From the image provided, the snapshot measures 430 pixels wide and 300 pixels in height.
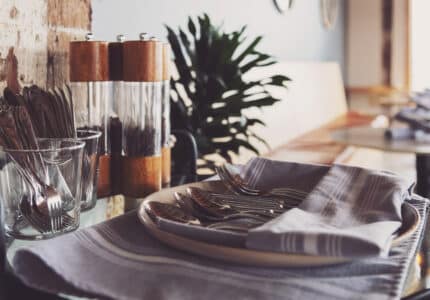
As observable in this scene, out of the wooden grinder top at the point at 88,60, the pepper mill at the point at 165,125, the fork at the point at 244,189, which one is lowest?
the fork at the point at 244,189

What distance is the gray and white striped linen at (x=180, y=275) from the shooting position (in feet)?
2.03

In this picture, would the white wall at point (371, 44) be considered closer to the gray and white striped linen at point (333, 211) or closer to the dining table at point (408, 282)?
the gray and white striped linen at point (333, 211)

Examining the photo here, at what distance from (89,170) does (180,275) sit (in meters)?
0.37

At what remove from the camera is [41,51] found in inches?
54.1

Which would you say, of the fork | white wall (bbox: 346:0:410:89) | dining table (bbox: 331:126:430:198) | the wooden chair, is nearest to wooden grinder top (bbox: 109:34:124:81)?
the fork

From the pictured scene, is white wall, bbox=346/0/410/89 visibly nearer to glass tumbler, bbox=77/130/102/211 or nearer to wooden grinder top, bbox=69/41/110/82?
wooden grinder top, bbox=69/41/110/82

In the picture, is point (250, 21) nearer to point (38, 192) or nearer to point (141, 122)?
point (141, 122)

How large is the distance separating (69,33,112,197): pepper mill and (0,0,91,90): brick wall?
13 cm

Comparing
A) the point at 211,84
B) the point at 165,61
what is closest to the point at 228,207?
the point at 165,61

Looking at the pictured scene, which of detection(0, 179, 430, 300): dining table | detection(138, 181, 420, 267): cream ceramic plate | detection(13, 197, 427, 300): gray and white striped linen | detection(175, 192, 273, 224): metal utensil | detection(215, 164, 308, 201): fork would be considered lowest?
detection(0, 179, 430, 300): dining table

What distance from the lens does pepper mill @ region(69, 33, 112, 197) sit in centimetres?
114

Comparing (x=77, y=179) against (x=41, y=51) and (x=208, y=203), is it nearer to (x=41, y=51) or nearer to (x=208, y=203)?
(x=208, y=203)

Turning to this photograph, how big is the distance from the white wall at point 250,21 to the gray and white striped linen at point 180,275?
53.8 inches

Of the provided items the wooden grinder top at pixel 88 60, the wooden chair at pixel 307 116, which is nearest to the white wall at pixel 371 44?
the wooden chair at pixel 307 116
